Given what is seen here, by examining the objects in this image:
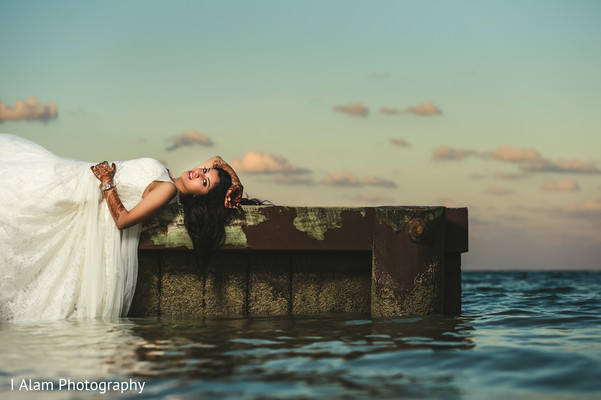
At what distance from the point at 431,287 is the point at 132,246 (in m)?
2.28

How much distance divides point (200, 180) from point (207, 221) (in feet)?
1.42

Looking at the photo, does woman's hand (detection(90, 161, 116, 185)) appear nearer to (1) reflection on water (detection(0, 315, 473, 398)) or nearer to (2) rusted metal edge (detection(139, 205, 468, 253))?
(2) rusted metal edge (detection(139, 205, 468, 253))

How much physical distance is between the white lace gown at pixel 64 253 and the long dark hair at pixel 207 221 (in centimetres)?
37

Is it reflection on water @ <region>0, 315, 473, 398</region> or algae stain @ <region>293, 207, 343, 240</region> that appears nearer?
reflection on water @ <region>0, 315, 473, 398</region>

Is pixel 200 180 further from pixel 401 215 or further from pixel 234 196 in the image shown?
pixel 401 215

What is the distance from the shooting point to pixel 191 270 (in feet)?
16.2

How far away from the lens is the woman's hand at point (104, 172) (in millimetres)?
4797

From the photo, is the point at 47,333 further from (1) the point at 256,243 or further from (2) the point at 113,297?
(1) the point at 256,243

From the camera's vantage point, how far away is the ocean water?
2721 millimetres

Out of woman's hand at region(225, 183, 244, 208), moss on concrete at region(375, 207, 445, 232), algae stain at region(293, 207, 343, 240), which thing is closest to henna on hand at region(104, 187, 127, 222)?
woman's hand at region(225, 183, 244, 208)

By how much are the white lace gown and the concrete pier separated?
22cm

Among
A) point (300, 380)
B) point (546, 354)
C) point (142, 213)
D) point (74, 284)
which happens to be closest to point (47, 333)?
point (74, 284)

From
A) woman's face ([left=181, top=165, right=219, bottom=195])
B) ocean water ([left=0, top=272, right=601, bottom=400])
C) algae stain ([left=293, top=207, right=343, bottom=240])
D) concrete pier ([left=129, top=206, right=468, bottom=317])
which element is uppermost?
woman's face ([left=181, top=165, right=219, bottom=195])

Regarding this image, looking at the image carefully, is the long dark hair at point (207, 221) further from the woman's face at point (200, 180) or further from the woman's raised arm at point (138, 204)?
the woman's raised arm at point (138, 204)
